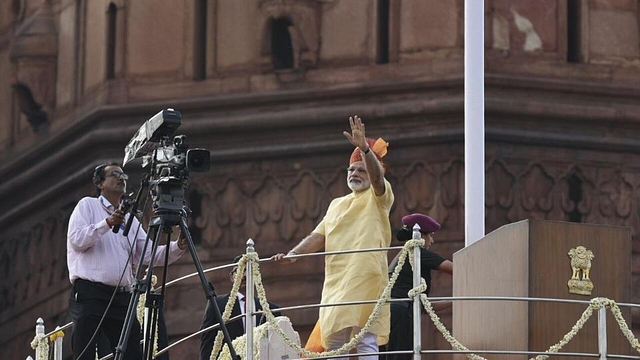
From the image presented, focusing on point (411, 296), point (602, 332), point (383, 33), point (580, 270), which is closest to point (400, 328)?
point (411, 296)

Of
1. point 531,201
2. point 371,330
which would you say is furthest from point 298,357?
point 531,201

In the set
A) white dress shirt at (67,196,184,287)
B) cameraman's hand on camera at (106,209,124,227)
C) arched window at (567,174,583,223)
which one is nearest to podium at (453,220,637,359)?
white dress shirt at (67,196,184,287)

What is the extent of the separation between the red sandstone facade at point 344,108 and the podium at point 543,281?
713 cm

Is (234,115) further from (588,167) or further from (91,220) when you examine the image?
(91,220)

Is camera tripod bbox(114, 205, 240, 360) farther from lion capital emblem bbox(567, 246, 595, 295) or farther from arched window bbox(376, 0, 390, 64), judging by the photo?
arched window bbox(376, 0, 390, 64)

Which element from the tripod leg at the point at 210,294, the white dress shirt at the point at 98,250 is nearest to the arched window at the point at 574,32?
the white dress shirt at the point at 98,250

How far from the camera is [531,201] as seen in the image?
87.9 feet

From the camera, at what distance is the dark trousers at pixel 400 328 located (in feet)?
64.6

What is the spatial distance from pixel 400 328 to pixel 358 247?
71 cm

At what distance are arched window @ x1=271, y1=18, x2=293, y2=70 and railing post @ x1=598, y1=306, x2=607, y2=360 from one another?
9.90 m

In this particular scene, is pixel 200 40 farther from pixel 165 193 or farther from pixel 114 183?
pixel 165 193

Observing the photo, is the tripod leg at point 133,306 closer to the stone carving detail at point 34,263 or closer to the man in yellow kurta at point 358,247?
the man in yellow kurta at point 358,247

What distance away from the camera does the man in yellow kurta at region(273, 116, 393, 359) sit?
19.2 meters

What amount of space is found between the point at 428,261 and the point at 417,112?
735cm
